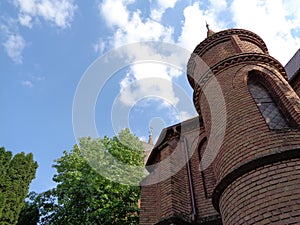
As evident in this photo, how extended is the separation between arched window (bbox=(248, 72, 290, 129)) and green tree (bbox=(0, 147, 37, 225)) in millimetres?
11480

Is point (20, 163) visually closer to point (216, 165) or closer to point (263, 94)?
point (216, 165)

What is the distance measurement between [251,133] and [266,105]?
141cm

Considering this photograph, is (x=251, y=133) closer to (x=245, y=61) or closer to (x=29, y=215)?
(x=245, y=61)

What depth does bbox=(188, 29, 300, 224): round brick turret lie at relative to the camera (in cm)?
502

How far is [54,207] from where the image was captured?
1470 cm

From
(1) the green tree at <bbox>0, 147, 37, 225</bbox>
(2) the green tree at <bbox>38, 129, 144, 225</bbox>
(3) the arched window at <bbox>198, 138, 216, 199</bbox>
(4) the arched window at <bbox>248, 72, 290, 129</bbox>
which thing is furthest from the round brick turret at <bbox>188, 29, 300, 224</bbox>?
(1) the green tree at <bbox>0, 147, 37, 225</bbox>

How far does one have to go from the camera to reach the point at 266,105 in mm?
7012

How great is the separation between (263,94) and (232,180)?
2.88 meters

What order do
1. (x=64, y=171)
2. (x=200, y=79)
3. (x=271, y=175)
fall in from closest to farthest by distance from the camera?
(x=271, y=175) → (x=200, y=79) → (x=64, y=171)

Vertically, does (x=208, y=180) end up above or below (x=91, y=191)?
below

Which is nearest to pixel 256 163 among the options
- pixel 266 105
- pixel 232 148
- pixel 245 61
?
pixel 232 148

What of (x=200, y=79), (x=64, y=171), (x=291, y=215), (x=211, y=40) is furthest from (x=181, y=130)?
(x=64, y=171)

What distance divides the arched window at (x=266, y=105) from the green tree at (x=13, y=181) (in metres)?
11.5

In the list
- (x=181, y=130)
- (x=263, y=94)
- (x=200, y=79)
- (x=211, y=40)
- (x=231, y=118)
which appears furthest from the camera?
(x=181, y=130)
